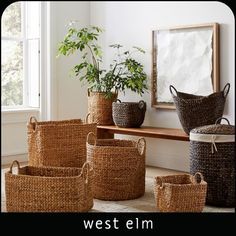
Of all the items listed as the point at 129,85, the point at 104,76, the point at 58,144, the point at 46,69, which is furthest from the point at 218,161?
the point at 46,69

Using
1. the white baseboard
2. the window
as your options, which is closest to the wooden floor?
the white baseboard

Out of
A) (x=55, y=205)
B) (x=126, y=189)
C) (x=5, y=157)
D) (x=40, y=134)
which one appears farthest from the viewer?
(x=5, y=157)

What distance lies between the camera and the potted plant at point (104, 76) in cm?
412

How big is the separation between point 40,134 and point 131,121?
986mm

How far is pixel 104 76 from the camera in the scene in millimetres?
4434

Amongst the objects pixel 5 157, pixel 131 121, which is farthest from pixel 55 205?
pixel 5 157

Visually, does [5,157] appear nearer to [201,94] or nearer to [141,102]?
[141,102]

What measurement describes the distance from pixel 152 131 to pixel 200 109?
0.61 metres

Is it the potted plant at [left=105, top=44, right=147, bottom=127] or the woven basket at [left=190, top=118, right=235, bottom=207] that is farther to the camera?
the potted plant at [left=105, top=44, right=147, bottom=127]

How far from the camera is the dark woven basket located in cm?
400

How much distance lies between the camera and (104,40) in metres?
4.52

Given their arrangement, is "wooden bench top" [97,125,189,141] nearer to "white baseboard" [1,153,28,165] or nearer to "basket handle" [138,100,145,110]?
"basket handle" [138,100,145,110]

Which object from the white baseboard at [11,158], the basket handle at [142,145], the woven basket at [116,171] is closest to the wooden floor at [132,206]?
the woven basket at [116,171]
